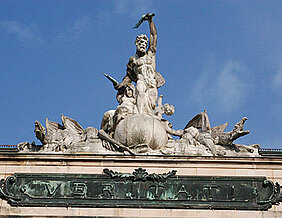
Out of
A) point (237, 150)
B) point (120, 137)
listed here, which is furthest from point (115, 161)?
point (237, 150)

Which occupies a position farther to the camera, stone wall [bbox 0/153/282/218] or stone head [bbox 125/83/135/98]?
stone head [bbox 125/83/135/98]

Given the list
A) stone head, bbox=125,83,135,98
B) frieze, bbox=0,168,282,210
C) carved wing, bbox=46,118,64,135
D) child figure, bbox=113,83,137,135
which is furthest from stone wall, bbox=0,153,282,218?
stone head, bbox=125,83,135,98

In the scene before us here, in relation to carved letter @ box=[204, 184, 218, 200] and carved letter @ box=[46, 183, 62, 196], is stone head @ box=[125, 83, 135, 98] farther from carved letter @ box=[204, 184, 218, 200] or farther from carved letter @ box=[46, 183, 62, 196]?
carved letter @ box=[204, 184, 218, 200]

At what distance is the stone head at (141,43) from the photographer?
24.8 m

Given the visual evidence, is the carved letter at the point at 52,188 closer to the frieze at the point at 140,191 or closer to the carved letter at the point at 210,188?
the frieze at the point at 140,191

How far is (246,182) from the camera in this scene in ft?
68.6

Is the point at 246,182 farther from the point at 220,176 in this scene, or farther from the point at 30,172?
the point at 30,172

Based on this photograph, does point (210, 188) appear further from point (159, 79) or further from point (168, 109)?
point (159, 79)

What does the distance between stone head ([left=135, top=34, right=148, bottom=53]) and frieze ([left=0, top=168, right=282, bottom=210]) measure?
5796 mm

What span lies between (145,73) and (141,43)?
1.29m

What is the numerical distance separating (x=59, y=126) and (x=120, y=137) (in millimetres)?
2479

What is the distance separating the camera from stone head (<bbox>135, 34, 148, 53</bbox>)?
81.3 feet

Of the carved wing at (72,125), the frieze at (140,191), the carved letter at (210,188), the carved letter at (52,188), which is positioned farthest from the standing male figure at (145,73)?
the carved letter at (52,188)

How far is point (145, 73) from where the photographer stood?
24.4 m
